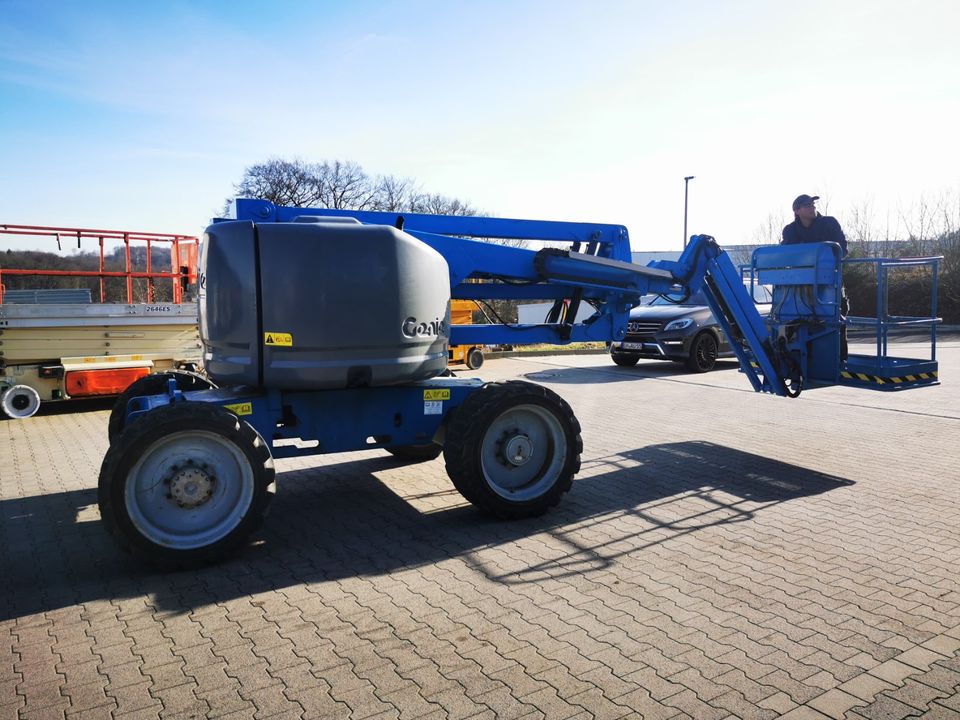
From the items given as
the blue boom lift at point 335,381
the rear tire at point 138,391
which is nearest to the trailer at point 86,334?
the rear tire at point 138,391

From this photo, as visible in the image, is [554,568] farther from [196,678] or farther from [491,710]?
[196,678]

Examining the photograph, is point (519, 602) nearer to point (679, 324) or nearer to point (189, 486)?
point (189, 486)

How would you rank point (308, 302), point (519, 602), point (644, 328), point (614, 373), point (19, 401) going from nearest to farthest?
point (519, 602)
point (308, 302)
point (19, 401)
point (614, 373)
point (644, 328)

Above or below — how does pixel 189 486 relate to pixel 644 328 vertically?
below

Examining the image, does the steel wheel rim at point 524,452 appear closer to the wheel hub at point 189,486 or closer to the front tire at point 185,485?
the front tire at point 185,485

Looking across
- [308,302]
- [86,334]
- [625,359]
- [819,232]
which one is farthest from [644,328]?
[308,302]

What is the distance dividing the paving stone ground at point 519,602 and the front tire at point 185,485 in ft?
0.74

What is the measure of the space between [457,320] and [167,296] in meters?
5.82

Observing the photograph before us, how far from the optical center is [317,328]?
17.1 feet

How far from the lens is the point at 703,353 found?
50.9 feet

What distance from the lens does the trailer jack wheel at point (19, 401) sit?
34.8 feet

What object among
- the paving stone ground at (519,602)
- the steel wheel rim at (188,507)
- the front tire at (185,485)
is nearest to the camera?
the paving stone ground at (519,602)

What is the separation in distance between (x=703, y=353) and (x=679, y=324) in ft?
2.52

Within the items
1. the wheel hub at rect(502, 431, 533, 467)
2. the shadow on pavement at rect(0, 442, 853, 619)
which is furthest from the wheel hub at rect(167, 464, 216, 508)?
the wheel hub at rect(502, 431, 533, 467)
